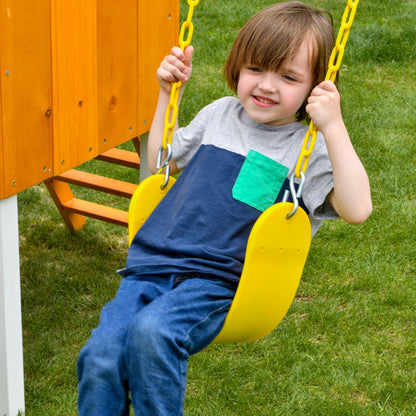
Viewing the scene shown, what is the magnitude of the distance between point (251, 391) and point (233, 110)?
3.87ft

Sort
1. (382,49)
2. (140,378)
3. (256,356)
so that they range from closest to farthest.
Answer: (140,378) < (256,356) < (382,49)

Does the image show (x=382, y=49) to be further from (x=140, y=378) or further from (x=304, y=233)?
(x=140, y=378)

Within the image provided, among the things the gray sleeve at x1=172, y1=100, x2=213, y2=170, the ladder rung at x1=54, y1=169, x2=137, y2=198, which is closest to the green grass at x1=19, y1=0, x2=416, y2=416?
the ladder rung at x1=54, y1=169, x2=137, y2=198

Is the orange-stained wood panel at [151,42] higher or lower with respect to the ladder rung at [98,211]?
higher

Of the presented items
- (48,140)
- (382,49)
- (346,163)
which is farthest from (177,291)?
(382,49)

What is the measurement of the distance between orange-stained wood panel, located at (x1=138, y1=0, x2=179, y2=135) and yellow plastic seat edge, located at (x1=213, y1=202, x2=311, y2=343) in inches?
51.4

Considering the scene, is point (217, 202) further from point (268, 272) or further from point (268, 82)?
point (268, 82)

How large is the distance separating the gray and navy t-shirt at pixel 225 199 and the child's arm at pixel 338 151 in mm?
107

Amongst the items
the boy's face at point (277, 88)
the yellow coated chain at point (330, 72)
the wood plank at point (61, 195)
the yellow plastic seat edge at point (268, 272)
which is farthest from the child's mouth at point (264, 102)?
the wood plank at point (61, 195)

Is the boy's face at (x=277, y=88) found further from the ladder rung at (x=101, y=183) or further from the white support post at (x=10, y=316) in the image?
the ladder rung at (x=101, y=183)

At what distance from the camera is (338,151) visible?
2445 mm

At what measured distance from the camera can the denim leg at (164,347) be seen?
7.38 feet

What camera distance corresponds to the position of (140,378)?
7.39ft

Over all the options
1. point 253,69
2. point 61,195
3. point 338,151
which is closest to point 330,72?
point 338,151
